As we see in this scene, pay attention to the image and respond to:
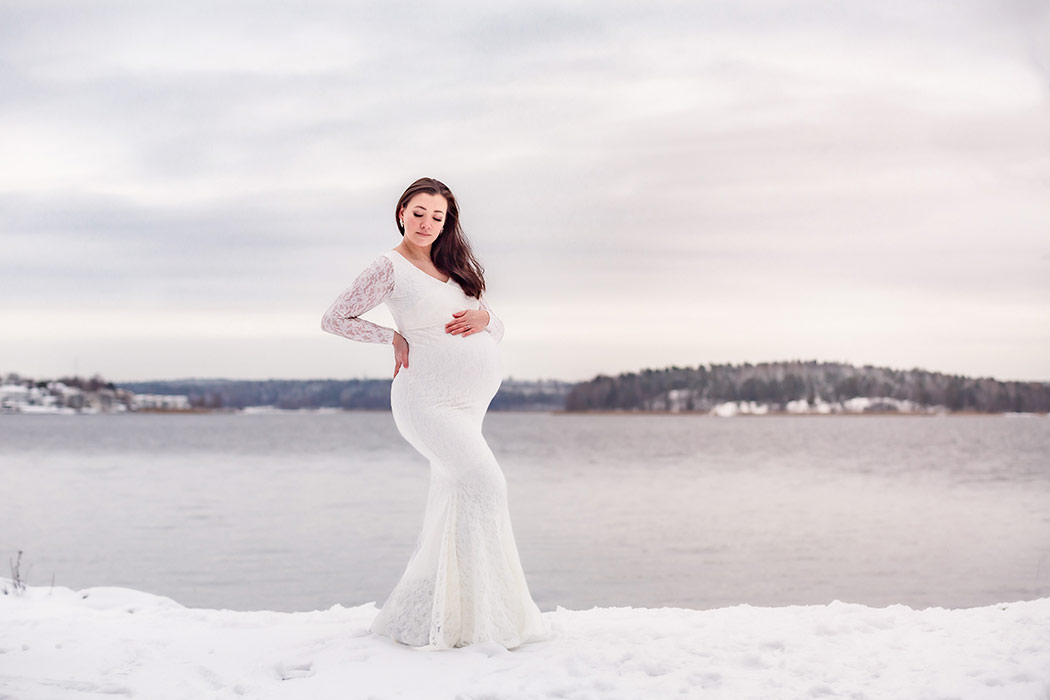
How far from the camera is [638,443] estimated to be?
68.1m

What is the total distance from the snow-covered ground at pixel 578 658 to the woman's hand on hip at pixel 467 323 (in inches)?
63.8

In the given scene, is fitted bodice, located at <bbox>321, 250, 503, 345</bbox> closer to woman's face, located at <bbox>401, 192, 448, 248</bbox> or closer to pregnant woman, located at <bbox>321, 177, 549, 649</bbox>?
pregnant woman, located at <bbox>321, 177, 549, 649</bbox>

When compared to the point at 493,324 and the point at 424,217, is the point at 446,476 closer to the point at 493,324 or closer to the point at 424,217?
the point at 493,324

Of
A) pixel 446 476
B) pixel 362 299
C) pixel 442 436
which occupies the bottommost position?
pixel 446 476

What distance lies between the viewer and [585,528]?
2252 centimetres

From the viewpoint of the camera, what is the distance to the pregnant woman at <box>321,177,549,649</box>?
5.25 metres

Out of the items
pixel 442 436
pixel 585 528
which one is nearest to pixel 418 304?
pixel 442 436

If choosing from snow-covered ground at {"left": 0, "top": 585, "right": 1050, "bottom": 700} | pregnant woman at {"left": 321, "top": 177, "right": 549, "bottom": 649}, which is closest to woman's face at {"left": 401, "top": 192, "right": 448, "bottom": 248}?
pregnant woman at {"left": 321, "top": 177, "right": 549, "bottom": 649}

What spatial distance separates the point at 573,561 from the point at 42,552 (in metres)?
9.65

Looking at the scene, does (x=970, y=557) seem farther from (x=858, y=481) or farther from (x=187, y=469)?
(x=187, y=469)

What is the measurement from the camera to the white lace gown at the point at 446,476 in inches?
207

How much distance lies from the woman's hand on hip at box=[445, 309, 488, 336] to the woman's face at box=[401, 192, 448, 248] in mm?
432

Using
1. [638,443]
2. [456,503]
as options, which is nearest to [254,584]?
[456,503]

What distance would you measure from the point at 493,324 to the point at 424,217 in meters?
0.74
